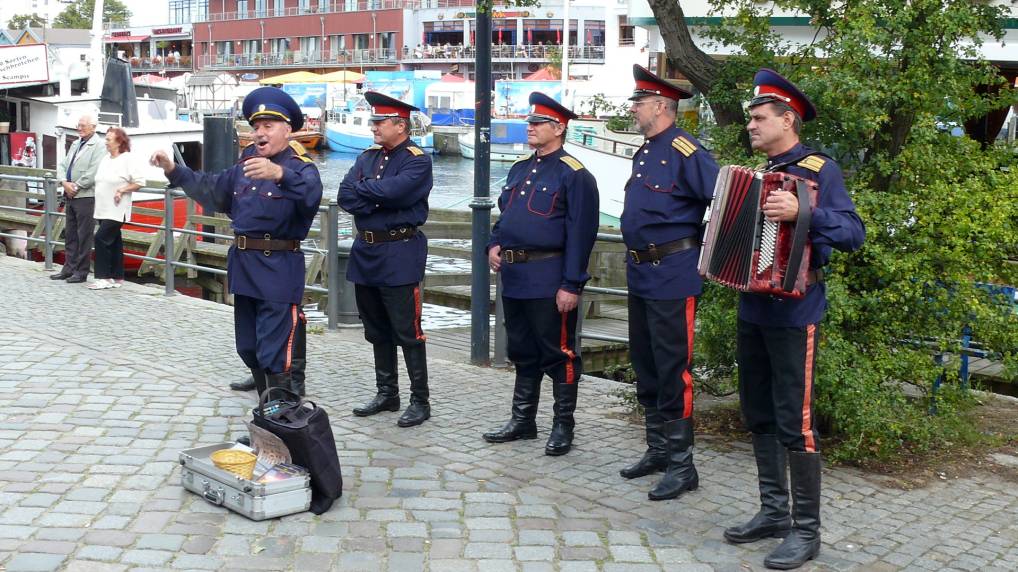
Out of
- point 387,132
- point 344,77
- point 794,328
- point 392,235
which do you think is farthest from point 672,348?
point 344,77

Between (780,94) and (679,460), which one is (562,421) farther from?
(780,94)

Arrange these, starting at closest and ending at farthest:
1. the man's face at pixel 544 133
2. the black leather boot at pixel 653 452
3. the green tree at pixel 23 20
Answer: the black leather boot at pixel 653 452 < the man's face at pixel 544 133 < the green tree at pixel 23 20

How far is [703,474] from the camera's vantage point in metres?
6.22

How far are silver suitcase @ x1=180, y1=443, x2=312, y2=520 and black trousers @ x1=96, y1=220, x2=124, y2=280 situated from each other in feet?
25.4

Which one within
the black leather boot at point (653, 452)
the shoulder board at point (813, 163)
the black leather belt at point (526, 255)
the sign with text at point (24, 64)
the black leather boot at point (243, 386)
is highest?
the sign with text at point (24, 64)

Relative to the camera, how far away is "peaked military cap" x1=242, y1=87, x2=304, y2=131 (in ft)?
21.1

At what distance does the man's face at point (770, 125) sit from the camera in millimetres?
5020

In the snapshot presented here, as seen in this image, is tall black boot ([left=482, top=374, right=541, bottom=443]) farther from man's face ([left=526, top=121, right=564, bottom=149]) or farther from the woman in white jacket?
the woman in white jacket

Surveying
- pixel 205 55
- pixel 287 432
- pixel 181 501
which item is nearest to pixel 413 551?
pixel 287 432

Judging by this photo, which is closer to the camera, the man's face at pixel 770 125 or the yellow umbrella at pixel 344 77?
the man's face at pixel 770 125

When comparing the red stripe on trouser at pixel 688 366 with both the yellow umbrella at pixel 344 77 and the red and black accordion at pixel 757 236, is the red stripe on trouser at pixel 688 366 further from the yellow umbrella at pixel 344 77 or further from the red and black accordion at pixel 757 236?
the yellow umbrella at pixel 344 77

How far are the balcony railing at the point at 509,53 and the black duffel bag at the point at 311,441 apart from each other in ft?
226

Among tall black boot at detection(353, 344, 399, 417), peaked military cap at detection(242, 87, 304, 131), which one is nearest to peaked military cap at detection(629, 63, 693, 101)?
peaked military cap at detection(242, 87, 304, 131)

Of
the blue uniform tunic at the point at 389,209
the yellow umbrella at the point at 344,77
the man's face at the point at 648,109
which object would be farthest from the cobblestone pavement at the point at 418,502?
the yellow umbrella at the point at 344,77
